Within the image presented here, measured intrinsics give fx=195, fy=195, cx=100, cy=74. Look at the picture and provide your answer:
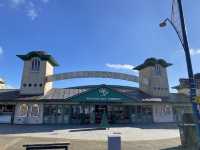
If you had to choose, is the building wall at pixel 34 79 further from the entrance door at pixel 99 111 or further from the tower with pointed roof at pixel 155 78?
the tower with pointed roof at pixel 155 78

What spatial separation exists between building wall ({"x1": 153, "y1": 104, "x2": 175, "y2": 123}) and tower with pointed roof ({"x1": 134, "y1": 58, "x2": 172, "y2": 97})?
84.0 inches

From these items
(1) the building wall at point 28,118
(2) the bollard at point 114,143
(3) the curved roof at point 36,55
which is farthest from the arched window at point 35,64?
(2) the bollard at point 114,143

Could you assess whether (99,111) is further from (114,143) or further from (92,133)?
(114,143)

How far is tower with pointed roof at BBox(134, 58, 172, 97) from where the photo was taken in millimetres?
29141

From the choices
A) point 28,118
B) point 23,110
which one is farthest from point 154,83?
point 23,110

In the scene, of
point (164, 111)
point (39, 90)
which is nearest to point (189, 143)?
point (164, 111)

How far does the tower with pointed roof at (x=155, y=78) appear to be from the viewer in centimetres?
2914

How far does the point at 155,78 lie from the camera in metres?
29.6

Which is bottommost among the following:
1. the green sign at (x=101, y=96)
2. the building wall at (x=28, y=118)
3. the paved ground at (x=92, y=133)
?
the paved ground at (x=92, y=133)

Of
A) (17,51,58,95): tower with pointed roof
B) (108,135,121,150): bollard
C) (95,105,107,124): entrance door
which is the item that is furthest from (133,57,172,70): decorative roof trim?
(108,135,121,150): bollard

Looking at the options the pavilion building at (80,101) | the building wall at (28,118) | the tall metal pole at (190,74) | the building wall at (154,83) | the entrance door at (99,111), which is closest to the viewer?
the tall metal pole at (190,74)

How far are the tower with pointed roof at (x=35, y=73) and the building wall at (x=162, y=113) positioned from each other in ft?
49.8

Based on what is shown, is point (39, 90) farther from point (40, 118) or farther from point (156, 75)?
point (156, 75)

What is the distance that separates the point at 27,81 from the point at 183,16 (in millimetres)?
22394
